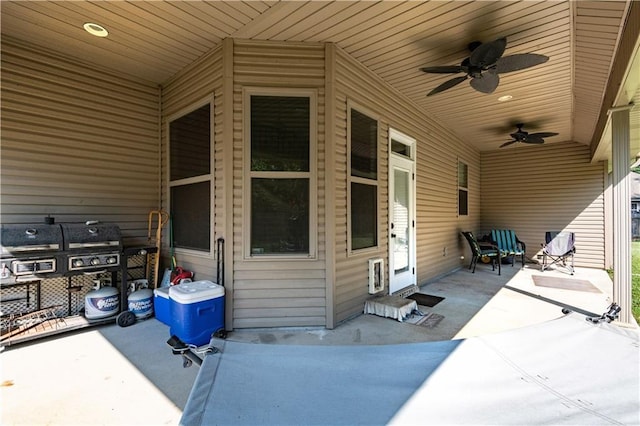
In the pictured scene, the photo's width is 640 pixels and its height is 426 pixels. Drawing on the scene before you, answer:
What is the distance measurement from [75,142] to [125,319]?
2264mm

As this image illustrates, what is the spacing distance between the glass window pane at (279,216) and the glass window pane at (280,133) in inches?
7.5

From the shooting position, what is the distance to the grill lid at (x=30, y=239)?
2.84 metres

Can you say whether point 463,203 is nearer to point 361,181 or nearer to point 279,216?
point 361,181

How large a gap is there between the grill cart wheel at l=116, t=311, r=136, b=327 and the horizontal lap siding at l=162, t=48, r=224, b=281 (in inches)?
30.8

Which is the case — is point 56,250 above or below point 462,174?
below

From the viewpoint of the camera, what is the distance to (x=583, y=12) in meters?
2.73

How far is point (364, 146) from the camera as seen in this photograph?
3900 mm

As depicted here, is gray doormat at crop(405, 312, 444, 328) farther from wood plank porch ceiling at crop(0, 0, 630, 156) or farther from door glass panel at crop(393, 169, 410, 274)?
wood plank porch ceiling at crop(0, 0, 630, 156)

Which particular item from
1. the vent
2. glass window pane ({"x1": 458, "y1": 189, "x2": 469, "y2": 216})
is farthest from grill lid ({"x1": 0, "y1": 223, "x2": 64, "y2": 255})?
glass window pane ({"x1": 458, "y1": 189, "x2": 469, "y2": 216})

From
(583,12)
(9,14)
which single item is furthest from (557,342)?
(9,14)

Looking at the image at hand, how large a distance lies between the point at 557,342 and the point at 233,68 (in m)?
3.58

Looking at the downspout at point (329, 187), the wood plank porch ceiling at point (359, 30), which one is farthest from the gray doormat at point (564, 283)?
the downspout at point (329, 187)

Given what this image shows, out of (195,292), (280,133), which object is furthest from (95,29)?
(195,292)

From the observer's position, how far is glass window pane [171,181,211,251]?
3.59 m
